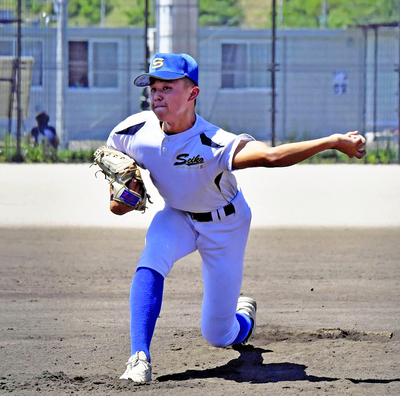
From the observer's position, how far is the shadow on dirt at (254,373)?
13.9ft

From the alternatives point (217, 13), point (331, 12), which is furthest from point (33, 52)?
point (331, 12)

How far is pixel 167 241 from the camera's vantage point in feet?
14.0

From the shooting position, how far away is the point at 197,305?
20.4ft

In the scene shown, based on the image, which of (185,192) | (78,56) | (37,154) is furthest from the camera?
(78,56)

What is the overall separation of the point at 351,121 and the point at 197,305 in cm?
1632

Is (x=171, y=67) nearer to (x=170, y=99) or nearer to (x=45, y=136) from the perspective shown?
(x=170, y=99)

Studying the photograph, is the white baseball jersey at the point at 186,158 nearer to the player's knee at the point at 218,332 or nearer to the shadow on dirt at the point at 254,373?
the player's knee at the point at 218,332

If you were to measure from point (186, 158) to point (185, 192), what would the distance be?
0.69 feet

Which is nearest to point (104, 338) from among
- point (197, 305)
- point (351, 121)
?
point (197, 305)

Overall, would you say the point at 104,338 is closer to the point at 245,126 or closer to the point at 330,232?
the point at 330,232

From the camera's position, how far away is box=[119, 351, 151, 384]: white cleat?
13.0 ft

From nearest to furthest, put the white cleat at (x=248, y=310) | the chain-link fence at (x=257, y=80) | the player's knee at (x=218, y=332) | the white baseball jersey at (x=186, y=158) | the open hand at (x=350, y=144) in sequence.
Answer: the open hand at (x=350, y=144) < the white baseball jersey at (x=186, y=158) < the player's knee at (x=218, y=332) < the white cleat at (x=248, y=310) < the chain-link fence at (x=257, y=80)

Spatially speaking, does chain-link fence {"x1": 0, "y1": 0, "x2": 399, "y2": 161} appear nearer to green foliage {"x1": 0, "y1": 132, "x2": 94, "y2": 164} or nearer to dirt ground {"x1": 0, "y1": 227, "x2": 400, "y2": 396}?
green foliage {"x1": 0, "y1": 132, "x2": 94, "y2": 164}

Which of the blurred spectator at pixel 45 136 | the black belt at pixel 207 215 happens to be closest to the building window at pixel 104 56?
the blurred spectator at pixel 45 136
